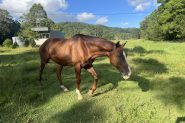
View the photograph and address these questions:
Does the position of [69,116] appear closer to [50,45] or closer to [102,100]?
[102,100]

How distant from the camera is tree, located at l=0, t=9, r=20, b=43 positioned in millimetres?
81900

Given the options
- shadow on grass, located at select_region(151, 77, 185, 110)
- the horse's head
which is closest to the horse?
the horse's head

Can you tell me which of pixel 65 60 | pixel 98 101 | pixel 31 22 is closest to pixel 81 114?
pixel 98 101

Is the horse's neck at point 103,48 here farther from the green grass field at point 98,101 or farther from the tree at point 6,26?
the tree at point 6,26

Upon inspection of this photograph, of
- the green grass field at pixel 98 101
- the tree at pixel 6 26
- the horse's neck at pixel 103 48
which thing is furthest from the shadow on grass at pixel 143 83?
the tree at pixel 6 26

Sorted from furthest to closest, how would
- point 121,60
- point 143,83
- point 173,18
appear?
point 173,18
point 143,83
point 121,60

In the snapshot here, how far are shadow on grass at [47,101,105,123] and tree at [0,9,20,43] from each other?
7501 centimetres

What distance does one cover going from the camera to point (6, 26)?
84.7m

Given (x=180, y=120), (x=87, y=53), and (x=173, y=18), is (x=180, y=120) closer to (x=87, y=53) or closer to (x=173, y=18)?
(x=87, y=53)

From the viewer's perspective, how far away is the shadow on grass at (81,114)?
7781 mm

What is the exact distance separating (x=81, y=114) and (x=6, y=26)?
8098cm

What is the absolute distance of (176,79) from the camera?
11.5 meters

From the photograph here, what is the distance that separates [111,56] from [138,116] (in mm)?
1957

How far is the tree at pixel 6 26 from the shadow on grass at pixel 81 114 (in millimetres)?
75013
